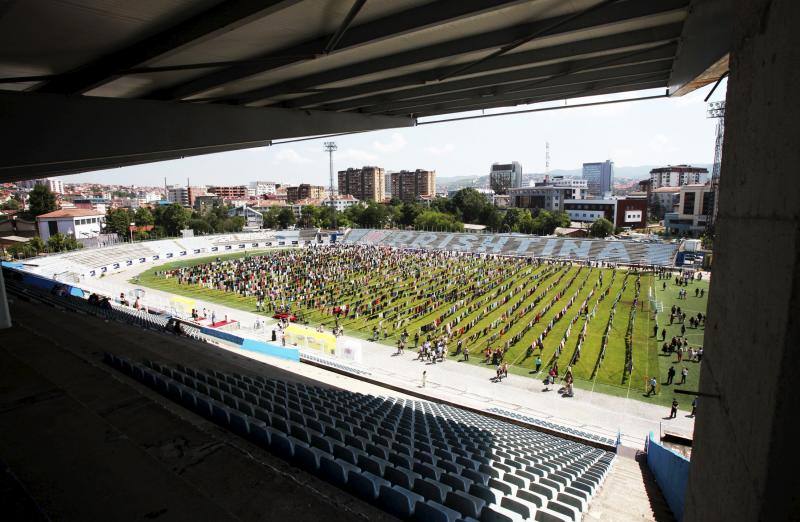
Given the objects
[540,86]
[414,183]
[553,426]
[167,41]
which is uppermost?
[414,183]

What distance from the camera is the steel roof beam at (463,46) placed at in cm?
454

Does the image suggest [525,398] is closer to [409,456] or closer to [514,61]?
[409,456]

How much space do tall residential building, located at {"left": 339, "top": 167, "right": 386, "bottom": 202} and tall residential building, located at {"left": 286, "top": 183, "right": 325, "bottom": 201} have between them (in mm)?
12267

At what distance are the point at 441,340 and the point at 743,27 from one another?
796 inches

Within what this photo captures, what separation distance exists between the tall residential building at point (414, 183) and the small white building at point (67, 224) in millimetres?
110580

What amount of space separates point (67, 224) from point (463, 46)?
3516 inches

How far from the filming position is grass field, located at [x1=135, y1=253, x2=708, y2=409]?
18.7m

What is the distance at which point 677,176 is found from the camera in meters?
172

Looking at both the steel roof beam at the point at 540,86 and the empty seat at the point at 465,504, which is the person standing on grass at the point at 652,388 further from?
the empty seat at the point at 465,504

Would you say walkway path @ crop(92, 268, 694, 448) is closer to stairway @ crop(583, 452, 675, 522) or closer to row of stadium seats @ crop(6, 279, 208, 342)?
stairway @ crop(583, 452, 675, 522)

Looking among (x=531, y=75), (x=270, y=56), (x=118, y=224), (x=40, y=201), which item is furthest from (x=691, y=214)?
(x=40, y=201)

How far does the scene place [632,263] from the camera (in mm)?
48000

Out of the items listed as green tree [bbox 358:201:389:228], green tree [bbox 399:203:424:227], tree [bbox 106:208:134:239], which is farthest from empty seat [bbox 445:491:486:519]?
green tree [bbox 358:201:389:228]

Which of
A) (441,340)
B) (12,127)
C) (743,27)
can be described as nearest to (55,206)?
(441,340)
